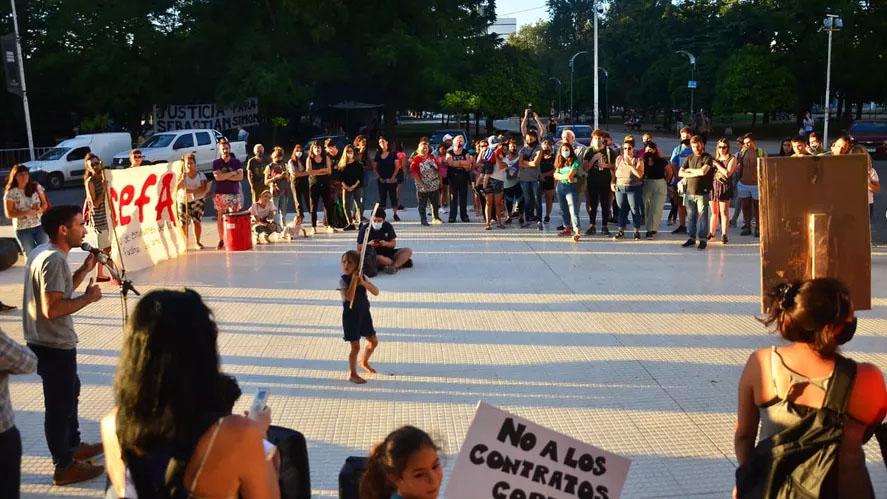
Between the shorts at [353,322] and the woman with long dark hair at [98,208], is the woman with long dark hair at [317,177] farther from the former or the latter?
the shorts at [353,322]

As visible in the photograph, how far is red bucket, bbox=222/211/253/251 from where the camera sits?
45.8 ft

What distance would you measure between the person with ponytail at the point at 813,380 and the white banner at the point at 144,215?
9398mm

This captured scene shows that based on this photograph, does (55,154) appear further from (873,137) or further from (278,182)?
(873,137)

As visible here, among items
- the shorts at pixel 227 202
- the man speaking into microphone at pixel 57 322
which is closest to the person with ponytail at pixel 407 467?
the man speaking into microphone at pixel 57 322

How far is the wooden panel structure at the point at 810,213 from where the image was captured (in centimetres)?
547

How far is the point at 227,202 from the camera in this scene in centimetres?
1441

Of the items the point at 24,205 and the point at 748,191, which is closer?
the point at 24,205

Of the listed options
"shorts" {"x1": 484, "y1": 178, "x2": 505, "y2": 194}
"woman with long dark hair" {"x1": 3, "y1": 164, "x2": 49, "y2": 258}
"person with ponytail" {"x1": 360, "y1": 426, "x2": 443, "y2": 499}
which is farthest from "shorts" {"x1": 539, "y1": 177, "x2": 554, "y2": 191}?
"person with ponytail" {"x1": 360, "y1": 426, "x2": 443, "y2": 499}

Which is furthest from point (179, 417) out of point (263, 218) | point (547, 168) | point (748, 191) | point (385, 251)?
point (547, 168)

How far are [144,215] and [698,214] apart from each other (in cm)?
827

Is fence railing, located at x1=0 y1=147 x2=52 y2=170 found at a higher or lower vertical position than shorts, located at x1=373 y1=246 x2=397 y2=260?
higher

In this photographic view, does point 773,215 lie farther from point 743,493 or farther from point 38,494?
point 38,494

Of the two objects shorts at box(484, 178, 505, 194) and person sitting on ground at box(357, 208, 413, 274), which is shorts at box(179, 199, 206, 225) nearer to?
person sitting on ground at box(357, 208, 413, 274)

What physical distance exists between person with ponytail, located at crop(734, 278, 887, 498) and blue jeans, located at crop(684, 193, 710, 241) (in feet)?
33.3
